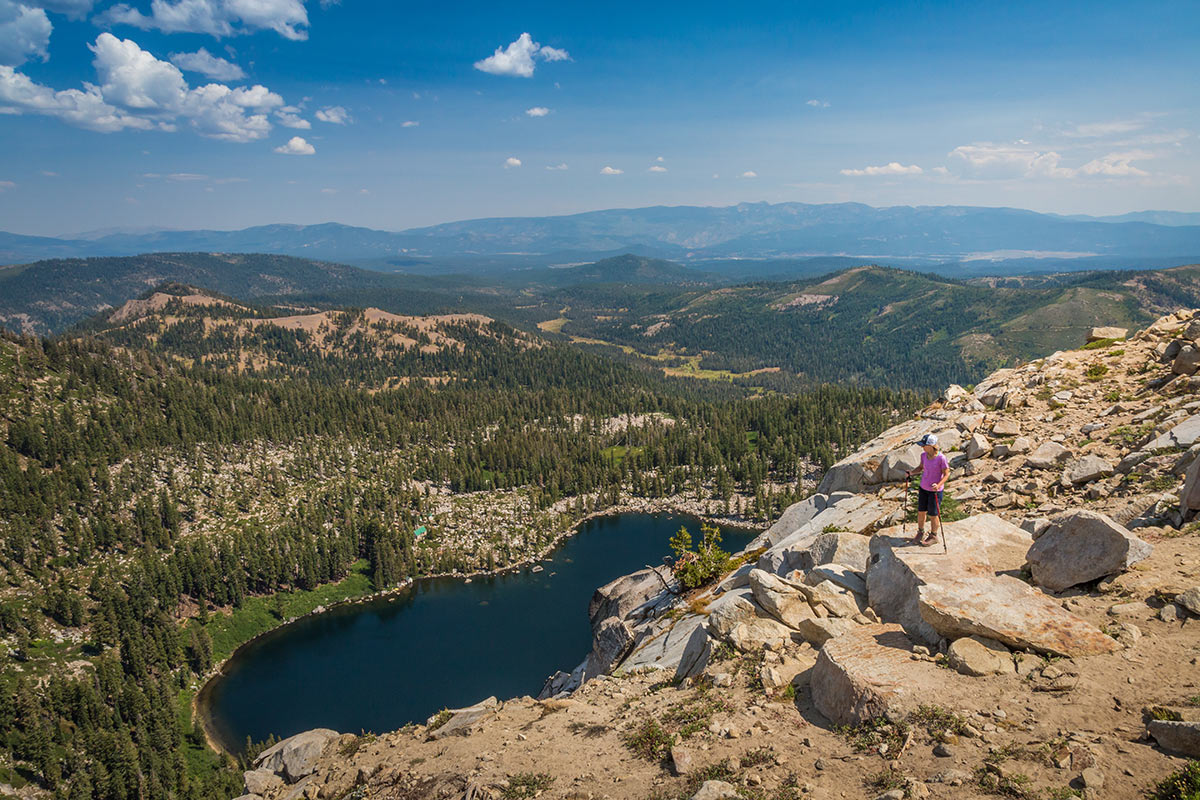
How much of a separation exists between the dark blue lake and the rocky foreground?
6092cm

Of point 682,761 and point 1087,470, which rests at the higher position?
point 1087,470

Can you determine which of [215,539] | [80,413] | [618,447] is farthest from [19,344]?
[618,447]

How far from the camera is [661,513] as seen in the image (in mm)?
142500

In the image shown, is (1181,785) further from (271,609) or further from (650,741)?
(271,609)

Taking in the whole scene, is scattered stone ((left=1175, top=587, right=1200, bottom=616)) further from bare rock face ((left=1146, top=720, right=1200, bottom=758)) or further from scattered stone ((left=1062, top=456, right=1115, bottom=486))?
scattered stone ((left=1062, top=456, right=1115, bottom=486))

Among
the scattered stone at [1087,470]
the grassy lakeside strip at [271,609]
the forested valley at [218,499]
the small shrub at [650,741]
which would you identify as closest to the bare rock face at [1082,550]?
the scattered stone at [1087,470]

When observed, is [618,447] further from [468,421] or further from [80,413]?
[80,413]

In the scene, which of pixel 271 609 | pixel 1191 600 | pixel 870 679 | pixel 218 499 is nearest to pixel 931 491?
pixel 1191 600

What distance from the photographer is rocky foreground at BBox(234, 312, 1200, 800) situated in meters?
11.7

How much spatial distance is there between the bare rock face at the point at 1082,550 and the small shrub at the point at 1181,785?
21.4 feet

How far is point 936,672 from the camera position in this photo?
14016 mm

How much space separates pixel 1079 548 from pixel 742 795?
11506 mm

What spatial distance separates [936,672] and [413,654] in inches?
3589

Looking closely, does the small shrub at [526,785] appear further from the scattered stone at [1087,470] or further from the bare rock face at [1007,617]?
the scattered stone at [1087,470]
